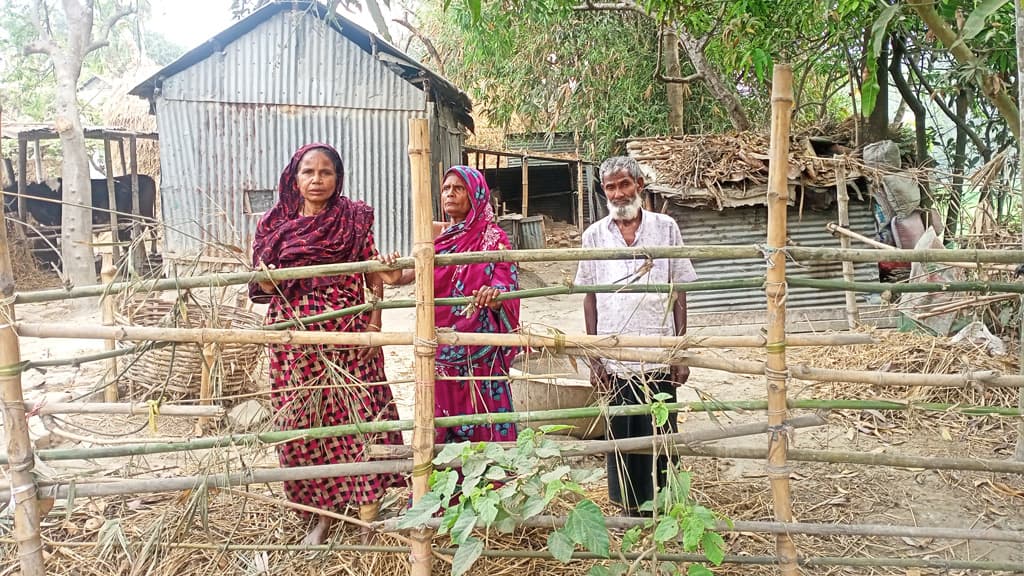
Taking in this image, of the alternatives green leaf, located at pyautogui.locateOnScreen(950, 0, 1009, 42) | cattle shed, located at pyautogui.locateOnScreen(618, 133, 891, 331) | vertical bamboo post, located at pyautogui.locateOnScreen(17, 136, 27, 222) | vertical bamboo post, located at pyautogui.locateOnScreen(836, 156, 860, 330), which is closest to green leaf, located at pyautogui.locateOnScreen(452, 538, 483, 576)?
green leaf, located at pyautogui.locateOnScreen(950, 0, 1009, 42)

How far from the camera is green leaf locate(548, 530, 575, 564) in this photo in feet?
6.09

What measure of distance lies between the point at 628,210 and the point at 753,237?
5.05 m

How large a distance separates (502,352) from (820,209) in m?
5.87

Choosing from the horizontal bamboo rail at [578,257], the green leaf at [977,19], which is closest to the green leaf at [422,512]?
the horizontal bamboo rail at [578,257]

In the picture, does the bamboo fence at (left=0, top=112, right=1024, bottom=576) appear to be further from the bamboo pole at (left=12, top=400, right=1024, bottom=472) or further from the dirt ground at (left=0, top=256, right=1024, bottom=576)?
the dirt ground at (left=0, top=256, right=1024, bottom=576)

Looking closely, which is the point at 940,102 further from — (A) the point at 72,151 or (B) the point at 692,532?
(A) the point at 72,151

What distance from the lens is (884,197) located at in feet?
22.4

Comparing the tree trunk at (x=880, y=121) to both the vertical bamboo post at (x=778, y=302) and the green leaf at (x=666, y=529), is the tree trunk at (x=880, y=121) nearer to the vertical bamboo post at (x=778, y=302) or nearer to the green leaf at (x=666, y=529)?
the vertical bamboo post at (x=778, y=302)

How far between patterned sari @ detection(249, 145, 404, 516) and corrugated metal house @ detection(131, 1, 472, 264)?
7349mm

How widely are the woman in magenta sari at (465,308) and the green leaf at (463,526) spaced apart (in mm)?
908

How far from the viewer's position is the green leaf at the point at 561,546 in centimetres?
186

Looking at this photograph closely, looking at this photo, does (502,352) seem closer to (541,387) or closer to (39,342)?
(541,387)

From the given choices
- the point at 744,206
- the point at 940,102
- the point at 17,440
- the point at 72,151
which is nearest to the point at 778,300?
the point at 17,440

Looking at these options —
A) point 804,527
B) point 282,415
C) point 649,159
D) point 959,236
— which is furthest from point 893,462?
point 649,159
